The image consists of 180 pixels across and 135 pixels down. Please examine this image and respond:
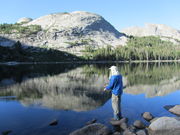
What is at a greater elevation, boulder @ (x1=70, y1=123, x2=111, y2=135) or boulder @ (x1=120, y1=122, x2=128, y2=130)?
boulder @ (x1=70, y1=123, x2=111, y2=135)

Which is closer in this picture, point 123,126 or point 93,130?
point 93,130

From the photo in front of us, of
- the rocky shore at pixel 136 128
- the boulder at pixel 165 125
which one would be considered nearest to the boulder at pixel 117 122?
the rocky shore at pixel 136 128

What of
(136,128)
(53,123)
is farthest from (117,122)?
(53,123)

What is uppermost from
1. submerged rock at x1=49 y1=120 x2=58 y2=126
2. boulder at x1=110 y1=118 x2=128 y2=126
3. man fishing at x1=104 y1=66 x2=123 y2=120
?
man fishing at x1=104 y1=66 x2=123 y2=120

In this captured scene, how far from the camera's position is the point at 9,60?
166250 millimetres

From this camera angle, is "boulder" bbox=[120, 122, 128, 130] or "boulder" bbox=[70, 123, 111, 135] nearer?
"boulder" bbox=[70, 123, 111, 135]

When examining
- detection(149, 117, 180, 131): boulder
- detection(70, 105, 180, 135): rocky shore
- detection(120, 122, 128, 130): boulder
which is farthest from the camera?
detection(120, 122, 128, 130): boulder

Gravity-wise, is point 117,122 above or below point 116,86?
below

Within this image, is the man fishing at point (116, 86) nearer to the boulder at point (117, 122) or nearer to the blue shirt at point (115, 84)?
the blue shirt at point (115, 84)

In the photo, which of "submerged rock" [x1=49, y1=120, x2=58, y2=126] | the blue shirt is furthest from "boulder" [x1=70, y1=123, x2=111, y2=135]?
the blue shirt

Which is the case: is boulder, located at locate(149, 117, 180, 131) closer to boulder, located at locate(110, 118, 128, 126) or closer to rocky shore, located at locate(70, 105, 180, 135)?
rocky shore, located at locate(70, 105, 180, 135)

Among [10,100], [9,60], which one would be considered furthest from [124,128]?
[9,60]

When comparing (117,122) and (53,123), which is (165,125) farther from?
(53,123)

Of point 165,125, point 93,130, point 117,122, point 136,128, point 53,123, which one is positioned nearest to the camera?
point 93,130
